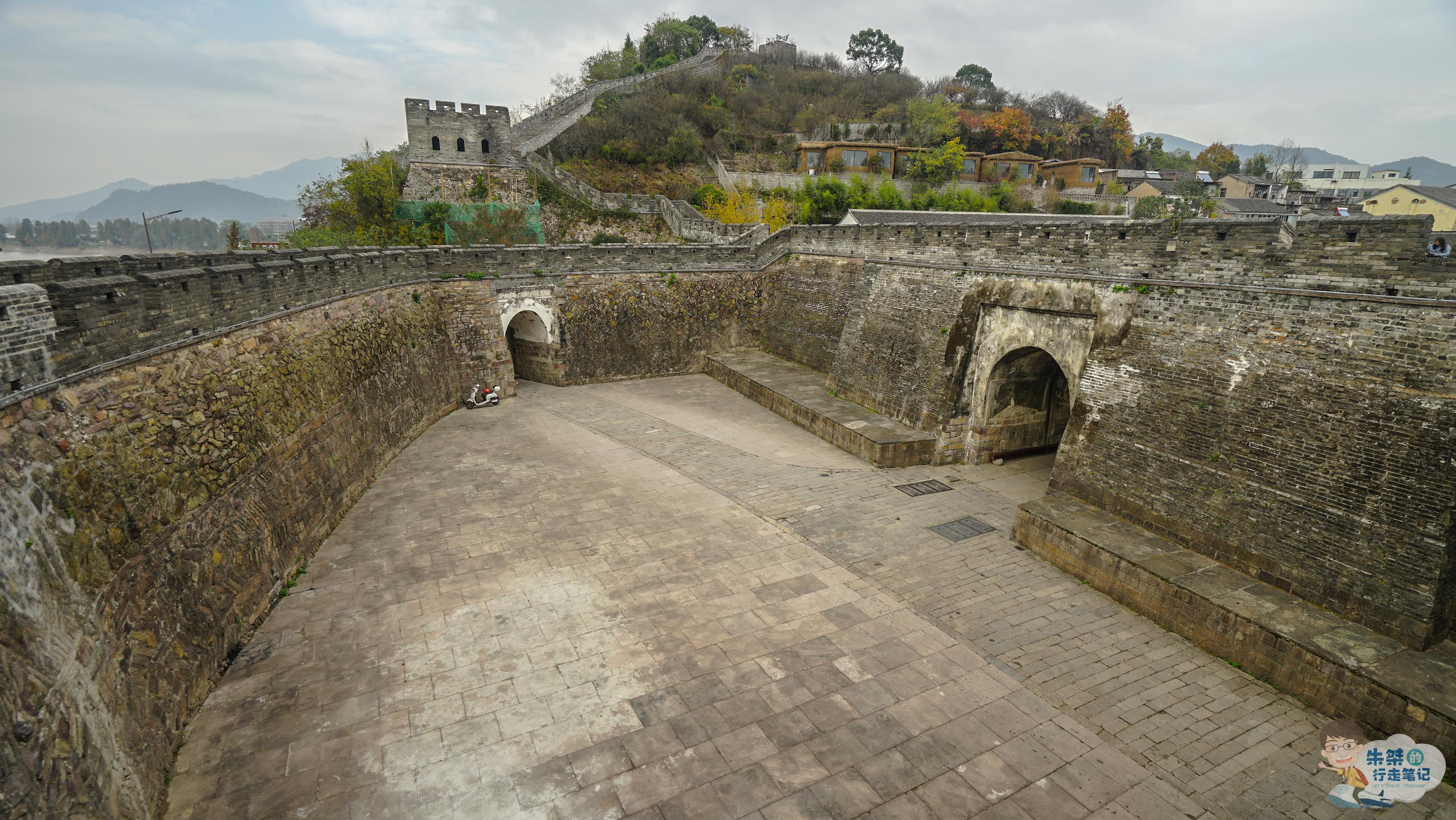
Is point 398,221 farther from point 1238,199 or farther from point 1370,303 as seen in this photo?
point 1238,199

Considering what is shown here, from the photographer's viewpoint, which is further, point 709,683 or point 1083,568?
point 1083,568

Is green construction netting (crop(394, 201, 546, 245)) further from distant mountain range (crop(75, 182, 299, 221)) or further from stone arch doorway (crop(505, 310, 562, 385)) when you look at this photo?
distant mountain range (crop(75, 182, 299, 221))

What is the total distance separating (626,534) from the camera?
359 inches

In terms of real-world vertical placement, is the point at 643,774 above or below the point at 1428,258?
below

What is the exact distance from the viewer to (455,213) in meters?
23.7

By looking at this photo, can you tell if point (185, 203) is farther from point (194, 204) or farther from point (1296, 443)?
point (1296, 443)

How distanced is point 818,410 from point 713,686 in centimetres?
881

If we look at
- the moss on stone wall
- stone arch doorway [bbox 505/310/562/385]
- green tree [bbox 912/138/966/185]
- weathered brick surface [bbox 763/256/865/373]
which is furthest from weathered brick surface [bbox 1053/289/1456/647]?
green tree [bbox 912/138/966/185]

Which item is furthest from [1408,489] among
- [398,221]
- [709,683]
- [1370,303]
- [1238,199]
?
[1238,199]

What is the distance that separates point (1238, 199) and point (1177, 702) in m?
33.3

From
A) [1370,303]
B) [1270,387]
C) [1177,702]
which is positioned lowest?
[1177,702]

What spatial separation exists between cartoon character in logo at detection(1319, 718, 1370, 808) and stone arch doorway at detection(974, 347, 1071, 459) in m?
6.82

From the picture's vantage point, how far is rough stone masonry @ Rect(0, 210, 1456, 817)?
14.2ft

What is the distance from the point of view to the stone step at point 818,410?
40.3 ft
